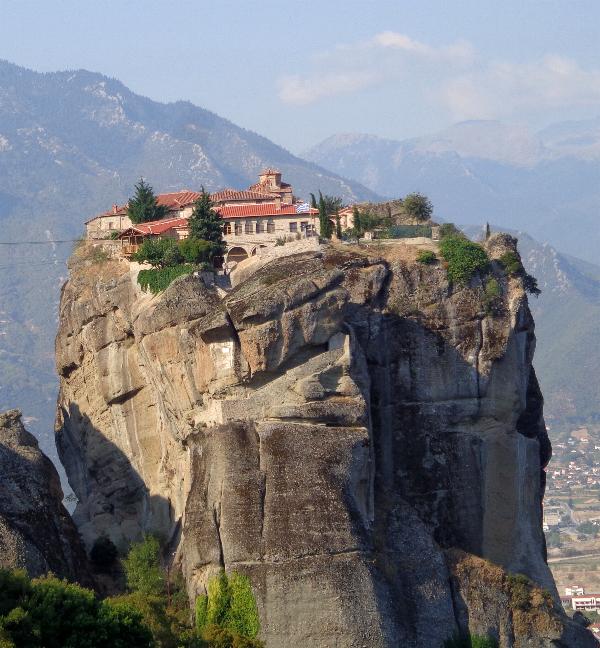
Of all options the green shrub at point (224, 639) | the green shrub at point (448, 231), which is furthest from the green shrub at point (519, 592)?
the green shrub at point (448, 231)

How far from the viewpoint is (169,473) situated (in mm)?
74188

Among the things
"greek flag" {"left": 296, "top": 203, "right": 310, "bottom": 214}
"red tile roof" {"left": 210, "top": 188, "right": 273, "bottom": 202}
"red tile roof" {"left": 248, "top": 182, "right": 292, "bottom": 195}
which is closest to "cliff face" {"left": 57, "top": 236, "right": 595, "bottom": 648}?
"red tile roof" {"left": 210, "top": 188, "right": 273, "bottom": 202}

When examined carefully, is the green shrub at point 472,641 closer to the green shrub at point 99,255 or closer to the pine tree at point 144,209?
the green shrub at point 99,255

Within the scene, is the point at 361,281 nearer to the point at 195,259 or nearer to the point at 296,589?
the point at 195,259

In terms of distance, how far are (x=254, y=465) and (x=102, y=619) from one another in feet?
47.4

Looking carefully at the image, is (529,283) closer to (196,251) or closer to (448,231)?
(448,231)

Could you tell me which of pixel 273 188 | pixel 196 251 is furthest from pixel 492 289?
pixel 273 188

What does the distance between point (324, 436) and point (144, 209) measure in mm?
27867

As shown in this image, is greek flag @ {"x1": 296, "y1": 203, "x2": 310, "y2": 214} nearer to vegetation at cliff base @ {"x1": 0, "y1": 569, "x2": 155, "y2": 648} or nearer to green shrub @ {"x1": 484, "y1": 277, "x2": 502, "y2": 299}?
green shrub @ {"x1": 484, "y1": 277, "x2": 502, "y2": 299}

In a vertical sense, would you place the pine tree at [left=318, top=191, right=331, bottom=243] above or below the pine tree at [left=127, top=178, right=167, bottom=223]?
below

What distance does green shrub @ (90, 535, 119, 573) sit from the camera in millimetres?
71812

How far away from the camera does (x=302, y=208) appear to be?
83938 mm

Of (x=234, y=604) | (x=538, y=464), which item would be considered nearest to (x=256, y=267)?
(x=538, y=464)

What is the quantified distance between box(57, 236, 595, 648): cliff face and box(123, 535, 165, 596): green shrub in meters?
1.37
